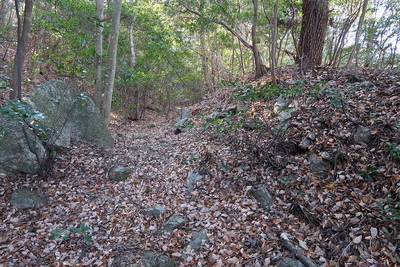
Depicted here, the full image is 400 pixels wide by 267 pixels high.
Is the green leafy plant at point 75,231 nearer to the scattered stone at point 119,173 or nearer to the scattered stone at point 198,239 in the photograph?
the scattered stone at point 198,239

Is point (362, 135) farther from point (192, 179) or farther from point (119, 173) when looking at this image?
point (119, 173)

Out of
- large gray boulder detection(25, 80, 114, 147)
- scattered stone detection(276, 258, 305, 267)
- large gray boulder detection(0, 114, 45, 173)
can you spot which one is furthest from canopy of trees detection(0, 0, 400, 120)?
scattered stone detection(276, 258, 305, 267)

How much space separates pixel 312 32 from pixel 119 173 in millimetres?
6943

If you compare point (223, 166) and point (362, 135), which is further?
point (223, 166)

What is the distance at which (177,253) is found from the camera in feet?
10.4

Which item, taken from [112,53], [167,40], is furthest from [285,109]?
[167,40]

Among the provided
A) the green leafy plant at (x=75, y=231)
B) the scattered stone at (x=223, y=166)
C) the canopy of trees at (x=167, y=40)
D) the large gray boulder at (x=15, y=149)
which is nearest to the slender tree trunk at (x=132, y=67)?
the canopy of trees at (x=167, y=40)

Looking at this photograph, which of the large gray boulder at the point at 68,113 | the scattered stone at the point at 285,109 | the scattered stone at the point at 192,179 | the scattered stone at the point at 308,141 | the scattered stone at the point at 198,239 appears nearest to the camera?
the scattered stone at the point at 198,239

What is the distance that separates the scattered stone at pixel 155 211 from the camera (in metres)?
3.93

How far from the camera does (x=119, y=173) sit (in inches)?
199

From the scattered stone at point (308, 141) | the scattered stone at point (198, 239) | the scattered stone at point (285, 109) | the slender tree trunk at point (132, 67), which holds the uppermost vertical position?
the slender tree trunk at point (132, 67)

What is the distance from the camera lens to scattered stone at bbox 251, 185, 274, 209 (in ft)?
12.2

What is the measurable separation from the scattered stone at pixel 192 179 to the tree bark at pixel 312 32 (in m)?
4.84

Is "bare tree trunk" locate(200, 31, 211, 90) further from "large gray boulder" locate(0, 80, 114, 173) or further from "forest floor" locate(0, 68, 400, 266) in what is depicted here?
"forest floor" locate(0, 68, 400, 266)
